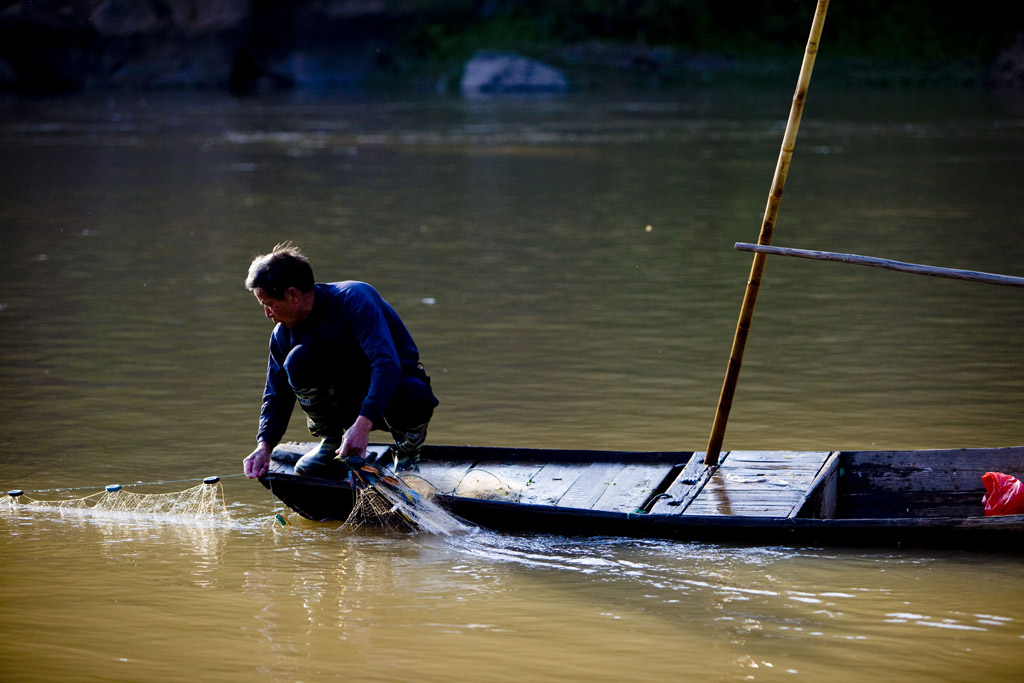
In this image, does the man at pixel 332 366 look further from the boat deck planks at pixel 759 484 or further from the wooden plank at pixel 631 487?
the boat deck planks at pixel 759 484

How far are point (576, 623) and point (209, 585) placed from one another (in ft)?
5.09

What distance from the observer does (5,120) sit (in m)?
32.3

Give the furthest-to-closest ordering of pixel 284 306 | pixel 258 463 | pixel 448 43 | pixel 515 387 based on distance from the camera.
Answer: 1. pixel 448 43
2. pixel 515 387
3. pixel 258 463
4. pixel 284 306

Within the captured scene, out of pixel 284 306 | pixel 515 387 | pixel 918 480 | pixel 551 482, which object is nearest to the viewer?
pixel 284 306

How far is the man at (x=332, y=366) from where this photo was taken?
5.42 metres

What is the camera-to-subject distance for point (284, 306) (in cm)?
546

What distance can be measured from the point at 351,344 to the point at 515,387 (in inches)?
111

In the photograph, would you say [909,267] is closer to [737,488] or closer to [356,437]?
[737,488]

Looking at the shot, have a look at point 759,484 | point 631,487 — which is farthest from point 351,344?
point 759,484

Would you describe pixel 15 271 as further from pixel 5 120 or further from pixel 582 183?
pixel 5 120

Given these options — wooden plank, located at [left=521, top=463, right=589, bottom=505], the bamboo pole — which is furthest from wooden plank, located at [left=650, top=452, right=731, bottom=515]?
the bamboo pole

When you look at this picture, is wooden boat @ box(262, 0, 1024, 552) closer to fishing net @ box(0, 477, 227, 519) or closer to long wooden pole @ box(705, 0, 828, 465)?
long wooden pole @ box(705, 0, 828, 465)

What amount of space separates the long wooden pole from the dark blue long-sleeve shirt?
55.5 inches

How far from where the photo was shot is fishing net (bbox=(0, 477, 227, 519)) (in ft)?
20.5
